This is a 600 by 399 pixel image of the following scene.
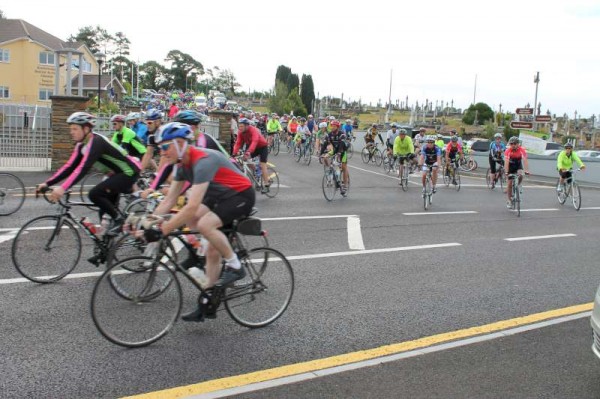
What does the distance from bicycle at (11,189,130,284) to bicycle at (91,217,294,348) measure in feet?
6.44

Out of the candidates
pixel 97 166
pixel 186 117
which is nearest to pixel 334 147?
pixel 186 117

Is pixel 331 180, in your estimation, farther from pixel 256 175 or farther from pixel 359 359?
pixel 359 359

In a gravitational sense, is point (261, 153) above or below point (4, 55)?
below

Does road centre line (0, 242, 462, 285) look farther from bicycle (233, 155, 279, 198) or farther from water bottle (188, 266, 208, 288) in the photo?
bicycle (233, 155, 279, 198)

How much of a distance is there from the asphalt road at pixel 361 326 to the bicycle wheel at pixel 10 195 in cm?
23

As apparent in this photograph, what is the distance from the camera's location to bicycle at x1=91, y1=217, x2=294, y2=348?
4797 mm

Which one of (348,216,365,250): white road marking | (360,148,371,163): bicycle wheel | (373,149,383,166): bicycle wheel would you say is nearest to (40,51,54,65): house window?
(360,148,371,163): bicycle wheel

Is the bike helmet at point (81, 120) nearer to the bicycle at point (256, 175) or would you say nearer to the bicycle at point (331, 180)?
the bicycle at point (256, 175)

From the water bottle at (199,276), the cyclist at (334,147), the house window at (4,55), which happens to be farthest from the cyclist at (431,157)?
the house window at (4,55)

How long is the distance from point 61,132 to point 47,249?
11419 mm

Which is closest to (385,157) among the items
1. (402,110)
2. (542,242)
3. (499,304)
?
(542,242)

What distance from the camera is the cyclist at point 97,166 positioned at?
21.6 feet

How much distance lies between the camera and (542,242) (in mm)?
10828

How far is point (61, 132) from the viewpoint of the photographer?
55.8 ft
